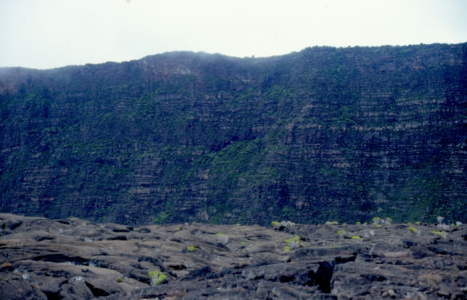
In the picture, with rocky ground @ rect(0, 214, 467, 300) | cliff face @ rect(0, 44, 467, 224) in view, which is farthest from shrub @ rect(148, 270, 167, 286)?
cliff face @ rect(0, 44, 467, 224)

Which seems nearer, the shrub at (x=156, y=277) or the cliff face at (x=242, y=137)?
the shrub at (x=156, y=277)

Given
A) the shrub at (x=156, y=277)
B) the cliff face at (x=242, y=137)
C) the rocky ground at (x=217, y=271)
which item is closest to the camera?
the rocky ground at (x=217, y=271)

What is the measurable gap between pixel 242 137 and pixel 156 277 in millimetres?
64449

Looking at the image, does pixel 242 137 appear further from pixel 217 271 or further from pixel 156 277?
pixel 156 277

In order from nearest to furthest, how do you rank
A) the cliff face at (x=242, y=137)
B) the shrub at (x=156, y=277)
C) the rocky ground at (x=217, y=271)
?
the rocky ground at (x=217, y=271)
the shrub at (x=156, y=277)
the cliff face at (x=242, y=137)

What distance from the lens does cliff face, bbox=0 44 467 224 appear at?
70812 millimetres

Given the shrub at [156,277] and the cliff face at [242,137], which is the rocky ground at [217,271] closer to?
the shrub at [156,277]

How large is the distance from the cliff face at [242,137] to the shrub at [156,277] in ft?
155

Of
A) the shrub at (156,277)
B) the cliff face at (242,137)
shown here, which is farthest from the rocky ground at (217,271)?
the cliff face at (242,137)

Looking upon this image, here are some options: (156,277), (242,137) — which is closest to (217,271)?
(156,277)

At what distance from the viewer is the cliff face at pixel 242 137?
232 feet

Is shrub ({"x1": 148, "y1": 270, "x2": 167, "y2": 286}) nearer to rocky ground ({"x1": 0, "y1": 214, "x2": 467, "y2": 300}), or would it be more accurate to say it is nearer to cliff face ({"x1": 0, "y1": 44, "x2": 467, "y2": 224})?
rocky ground ({"x1": 0, "y1": 214, "x2": 467, "y2": 300})

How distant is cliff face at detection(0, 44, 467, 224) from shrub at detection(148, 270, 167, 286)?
155ft

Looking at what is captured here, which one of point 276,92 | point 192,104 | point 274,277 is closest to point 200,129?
point 192,104
